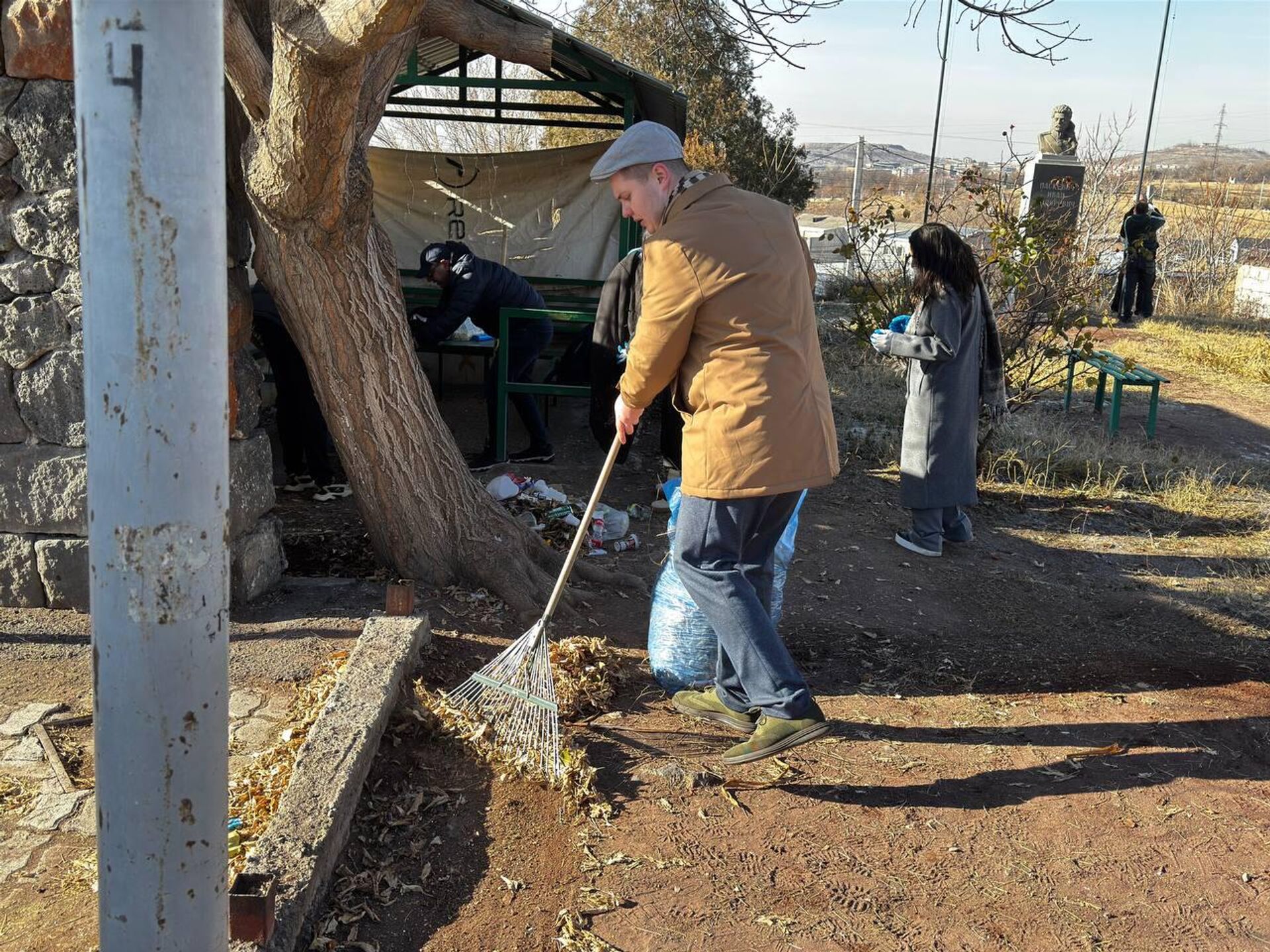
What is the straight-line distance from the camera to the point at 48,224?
4.05m

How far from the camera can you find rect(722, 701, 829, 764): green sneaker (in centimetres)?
352

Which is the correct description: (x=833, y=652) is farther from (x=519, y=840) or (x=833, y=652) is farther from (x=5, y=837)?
(x=5, y=837)

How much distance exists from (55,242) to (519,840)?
2.74 m

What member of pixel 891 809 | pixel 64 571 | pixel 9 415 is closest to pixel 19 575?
pixel 64 571

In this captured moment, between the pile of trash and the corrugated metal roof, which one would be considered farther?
the corrugated metal roof

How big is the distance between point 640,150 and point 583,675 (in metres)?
1.85

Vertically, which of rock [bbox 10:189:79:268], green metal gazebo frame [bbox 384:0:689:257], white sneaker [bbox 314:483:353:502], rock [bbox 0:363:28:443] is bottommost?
white sneaker [bbox 314:483:353:502]

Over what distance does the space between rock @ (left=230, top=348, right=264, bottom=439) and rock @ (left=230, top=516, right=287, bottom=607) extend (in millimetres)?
427

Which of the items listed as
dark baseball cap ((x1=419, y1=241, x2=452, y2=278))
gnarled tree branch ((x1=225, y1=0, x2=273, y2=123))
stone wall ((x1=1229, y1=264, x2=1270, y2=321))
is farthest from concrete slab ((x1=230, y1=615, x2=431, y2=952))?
stone wall ((x1=1229, y1=264, x2=1270, y2=321))

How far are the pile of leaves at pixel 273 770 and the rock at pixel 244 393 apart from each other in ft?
3.66

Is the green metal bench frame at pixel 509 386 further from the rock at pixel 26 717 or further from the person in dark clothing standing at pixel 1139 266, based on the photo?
the person in dark clothing standing at pixel 1139 266

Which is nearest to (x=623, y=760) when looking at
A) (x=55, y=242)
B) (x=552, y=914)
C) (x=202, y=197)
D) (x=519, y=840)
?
(x=519, y=840)

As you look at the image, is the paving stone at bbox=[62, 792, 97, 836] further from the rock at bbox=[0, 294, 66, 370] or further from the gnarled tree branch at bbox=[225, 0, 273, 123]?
the gnarled tree branch at bbox=[225, 0, 273, 123]

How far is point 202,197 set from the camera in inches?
62.9
